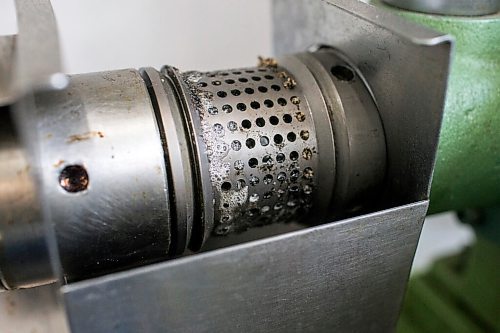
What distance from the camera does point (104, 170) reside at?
454 mm

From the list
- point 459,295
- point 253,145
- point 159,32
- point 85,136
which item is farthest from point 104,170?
point 459,295

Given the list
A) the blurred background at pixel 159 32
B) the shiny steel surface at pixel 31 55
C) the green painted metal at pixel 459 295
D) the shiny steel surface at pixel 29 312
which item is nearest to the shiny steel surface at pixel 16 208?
the shiny steel surface at pixel 31 55

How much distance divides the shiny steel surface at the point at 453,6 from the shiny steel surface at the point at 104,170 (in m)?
0.34

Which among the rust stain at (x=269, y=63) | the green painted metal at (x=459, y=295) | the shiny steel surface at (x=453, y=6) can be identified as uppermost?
the shiny steel surface at (x=453, y=6)

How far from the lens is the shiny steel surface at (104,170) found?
440 mm

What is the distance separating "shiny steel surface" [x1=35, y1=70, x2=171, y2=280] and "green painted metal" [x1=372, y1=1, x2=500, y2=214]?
338 millimetres

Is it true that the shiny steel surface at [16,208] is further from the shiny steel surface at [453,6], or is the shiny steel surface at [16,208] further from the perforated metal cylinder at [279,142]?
the shiny steel surface at [453,6]

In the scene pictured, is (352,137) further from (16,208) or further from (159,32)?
(159,32)

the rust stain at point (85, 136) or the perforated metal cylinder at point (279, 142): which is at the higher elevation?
the rust stain at point (85, 136)

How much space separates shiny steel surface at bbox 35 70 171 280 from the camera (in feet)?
1.44

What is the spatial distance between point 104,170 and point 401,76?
31 cm

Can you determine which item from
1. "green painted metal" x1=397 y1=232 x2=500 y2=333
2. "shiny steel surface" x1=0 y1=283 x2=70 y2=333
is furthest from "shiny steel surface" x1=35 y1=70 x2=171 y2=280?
"green painted metal" x1=397 y1=232 x2=500 y2=333

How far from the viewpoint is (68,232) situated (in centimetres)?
45

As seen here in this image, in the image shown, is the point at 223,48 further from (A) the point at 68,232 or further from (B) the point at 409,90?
(A) the point at 68,232
